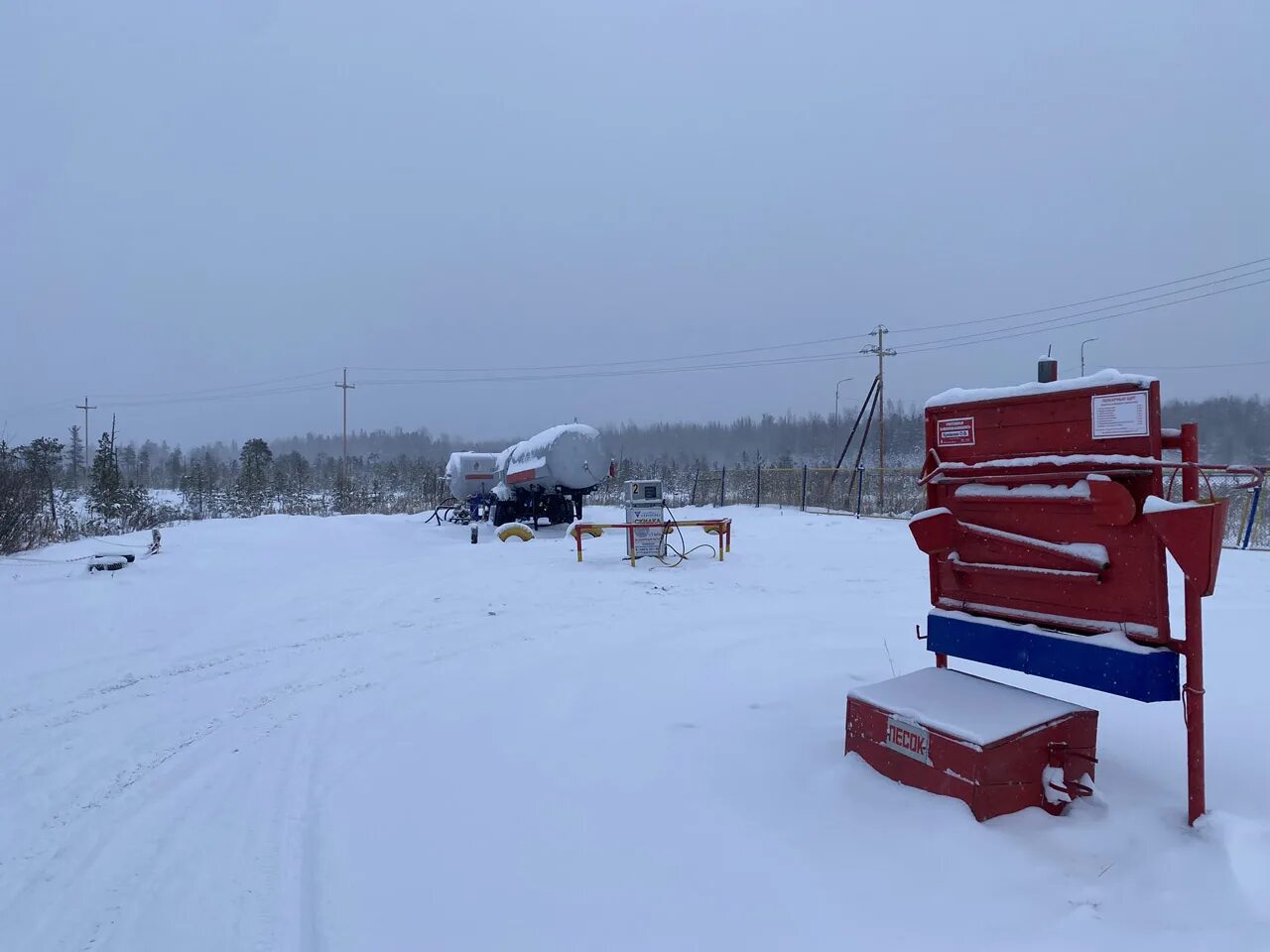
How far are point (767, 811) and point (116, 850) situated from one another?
2933 millimetres

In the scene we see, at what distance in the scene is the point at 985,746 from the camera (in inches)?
116

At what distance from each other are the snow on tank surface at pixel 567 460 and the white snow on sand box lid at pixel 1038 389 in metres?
15.3

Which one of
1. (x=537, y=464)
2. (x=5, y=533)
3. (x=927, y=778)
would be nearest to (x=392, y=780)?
(x=927, y=778)

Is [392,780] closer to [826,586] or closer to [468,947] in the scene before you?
[468,947]

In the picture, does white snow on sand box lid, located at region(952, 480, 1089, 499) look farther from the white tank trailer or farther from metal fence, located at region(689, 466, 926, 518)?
metal fence, located at region(689, 466, 926, 518)

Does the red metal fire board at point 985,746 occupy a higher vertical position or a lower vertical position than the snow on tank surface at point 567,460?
lower

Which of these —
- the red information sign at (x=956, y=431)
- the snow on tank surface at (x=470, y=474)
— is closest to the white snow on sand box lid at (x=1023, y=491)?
the red information sign at (x=956, y=431)

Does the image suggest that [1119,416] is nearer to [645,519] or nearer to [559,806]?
[559,806]

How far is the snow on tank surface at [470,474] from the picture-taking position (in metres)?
25.6

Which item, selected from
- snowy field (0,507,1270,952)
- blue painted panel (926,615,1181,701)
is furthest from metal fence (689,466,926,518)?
blue painted panel (926,615,1181,701)

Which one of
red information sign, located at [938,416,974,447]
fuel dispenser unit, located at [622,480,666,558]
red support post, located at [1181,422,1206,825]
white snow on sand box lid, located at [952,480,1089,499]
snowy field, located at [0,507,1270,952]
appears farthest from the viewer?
fuel dispenser unit, located at [622,480,666,558]

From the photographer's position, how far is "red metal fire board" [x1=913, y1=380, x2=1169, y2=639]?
10.0 ft

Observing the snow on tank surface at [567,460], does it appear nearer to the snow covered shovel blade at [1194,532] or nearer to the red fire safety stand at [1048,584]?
the red fire safety stand at [1048,584]

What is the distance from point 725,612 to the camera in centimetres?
814
